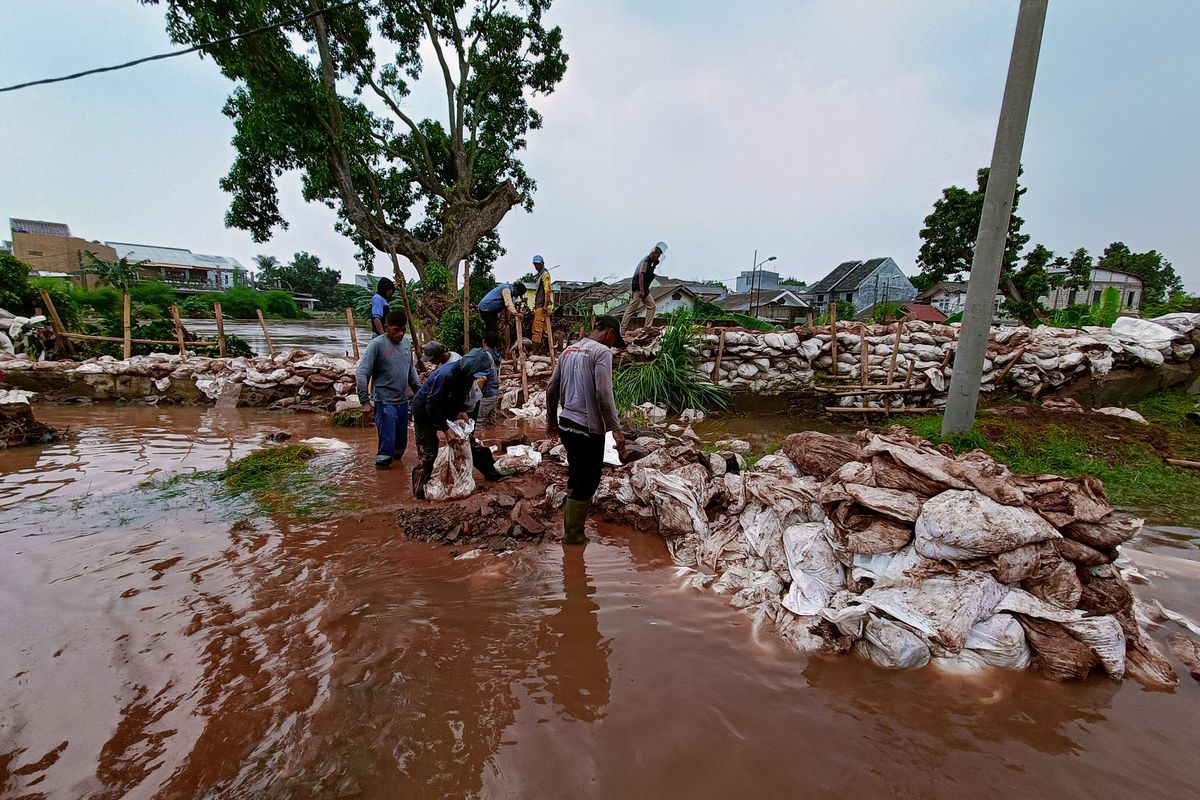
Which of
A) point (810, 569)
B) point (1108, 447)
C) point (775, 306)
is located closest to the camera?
point (810, 569)

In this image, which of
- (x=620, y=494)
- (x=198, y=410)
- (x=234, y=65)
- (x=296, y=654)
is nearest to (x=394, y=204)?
(x=234, y=65)

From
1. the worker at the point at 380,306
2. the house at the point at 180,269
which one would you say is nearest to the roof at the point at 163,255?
the house at the point at 180,269

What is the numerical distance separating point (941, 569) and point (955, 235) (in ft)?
75.8

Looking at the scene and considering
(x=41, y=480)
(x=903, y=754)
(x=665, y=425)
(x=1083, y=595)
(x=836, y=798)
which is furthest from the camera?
(x=665, y=425)

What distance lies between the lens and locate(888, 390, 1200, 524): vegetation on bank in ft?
15.1

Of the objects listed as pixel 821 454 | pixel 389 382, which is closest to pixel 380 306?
pixel 389 382

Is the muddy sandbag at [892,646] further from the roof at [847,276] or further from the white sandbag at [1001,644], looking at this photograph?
the roof at [847,276]

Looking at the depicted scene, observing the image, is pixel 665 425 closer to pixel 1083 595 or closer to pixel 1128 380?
pixel 1083 595

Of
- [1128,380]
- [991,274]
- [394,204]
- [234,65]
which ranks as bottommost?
[1128,380]

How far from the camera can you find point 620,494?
405 cm

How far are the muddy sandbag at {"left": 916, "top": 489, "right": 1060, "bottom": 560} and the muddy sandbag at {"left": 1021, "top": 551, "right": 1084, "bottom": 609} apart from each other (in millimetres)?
120

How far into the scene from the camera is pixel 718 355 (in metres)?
8.66

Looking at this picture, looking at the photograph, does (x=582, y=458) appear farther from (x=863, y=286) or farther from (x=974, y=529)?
(x=863, y=286)

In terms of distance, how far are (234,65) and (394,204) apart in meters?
5.00
